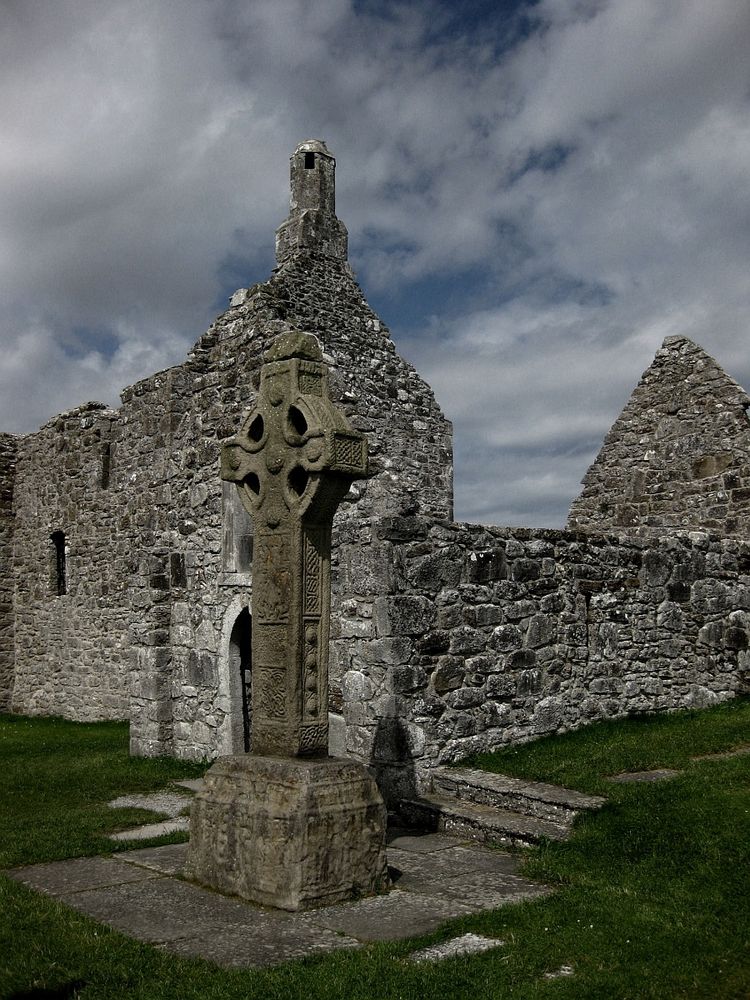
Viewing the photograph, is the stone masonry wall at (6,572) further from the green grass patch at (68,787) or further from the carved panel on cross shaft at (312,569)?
the carved panel on cross shaft at (312,569)

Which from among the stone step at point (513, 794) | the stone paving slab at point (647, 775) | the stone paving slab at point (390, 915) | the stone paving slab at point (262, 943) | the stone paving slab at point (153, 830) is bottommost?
the stone paving slab at point (153, 830)

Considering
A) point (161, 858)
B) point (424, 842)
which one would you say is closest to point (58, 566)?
point (161, 858)

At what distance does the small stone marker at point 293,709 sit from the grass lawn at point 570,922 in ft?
2.60

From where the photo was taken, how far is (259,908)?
5.26 meters

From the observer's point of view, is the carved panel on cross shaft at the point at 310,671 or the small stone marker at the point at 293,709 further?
the carved panel on cross shaft at the point at 310,671

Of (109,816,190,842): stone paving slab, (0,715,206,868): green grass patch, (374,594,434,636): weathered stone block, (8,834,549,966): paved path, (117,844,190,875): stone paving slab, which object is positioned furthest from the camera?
(374,594,434,636): weathered stone block

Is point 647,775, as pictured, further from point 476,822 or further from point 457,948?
point 457,948

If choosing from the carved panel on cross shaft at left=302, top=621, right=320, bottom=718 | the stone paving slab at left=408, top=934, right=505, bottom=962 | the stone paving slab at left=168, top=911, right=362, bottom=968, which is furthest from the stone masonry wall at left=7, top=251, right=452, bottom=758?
the stone paving slab at left=408, top=934, right=505, bottom=962

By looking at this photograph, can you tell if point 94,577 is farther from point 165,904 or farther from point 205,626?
point 165,904

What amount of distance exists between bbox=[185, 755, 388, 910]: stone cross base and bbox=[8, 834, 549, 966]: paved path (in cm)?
11

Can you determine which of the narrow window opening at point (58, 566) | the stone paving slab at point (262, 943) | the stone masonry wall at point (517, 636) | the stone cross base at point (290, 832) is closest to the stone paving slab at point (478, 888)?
the stone cross base at point (290, 832)

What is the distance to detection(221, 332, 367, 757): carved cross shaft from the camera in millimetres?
5660

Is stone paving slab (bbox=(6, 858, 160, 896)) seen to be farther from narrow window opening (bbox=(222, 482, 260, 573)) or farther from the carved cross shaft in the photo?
narrow window opening (bbox=(222, 482, 260, 573))

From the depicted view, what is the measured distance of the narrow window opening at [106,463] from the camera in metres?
16.5
